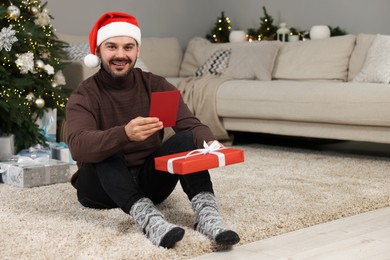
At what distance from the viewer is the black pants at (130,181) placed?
84.6 inches

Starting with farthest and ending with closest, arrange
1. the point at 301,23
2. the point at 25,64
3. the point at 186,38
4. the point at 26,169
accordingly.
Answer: the point at 186,38, the point at 301,23, the point at 25,64, the point at 26,169

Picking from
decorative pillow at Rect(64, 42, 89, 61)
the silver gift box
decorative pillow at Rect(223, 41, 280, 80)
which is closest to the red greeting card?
the silver gift box

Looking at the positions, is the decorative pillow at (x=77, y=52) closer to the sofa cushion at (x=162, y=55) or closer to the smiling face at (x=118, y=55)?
the sofa cushion at (x=162, y=55)

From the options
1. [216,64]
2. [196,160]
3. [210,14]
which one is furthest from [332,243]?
[210,14]

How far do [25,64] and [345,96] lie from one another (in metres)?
1.81

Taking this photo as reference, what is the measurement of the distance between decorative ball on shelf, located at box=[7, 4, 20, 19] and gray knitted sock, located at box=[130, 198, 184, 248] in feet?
6.60

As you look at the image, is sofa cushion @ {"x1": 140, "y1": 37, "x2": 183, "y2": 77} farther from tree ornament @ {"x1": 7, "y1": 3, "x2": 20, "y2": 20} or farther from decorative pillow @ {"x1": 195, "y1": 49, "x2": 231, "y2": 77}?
tree ornament @ {"x1": 7, "y1": 3, "x2": 20, "y2": 20}

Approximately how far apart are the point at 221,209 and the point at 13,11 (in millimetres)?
1886

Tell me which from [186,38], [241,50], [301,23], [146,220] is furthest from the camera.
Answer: [186,38]

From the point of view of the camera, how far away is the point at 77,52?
15.9 ft

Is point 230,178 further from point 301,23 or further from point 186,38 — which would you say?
point 186,38

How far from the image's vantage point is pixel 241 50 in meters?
5.27

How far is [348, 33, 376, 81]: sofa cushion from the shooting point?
4.68m

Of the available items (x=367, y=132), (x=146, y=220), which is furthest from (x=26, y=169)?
(x=367, y=132)
